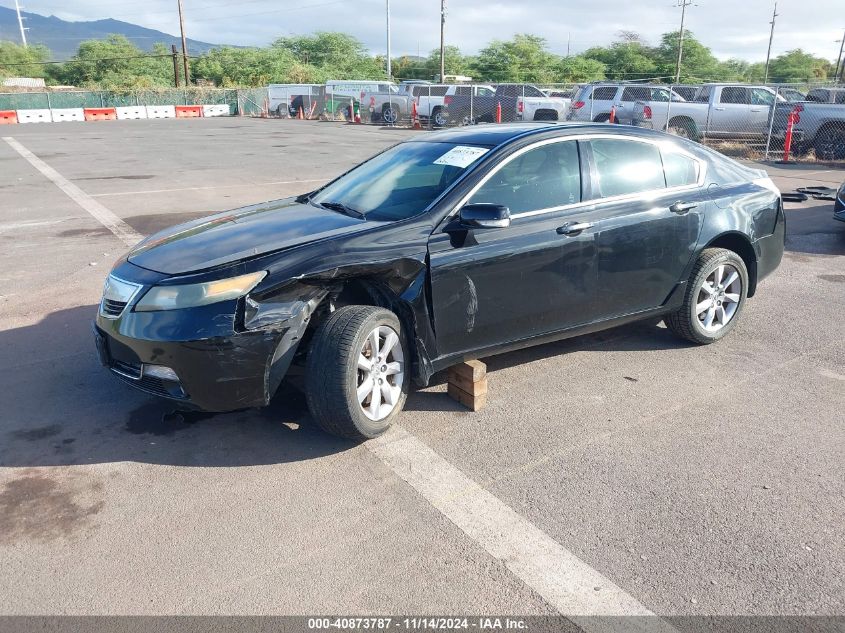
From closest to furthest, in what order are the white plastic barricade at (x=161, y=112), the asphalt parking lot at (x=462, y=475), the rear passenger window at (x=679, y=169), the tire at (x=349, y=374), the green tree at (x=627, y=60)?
1. the asphalt parking lot at (x=462, y=475)
2. the tire at (x=349, y=374)
3. the rear passenger window at (x=679, y=169)
4. the white plastic barricade at (x=161, y=112)
5. the green tree at (x=627, y=60)

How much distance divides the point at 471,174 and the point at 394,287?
0.90 meters

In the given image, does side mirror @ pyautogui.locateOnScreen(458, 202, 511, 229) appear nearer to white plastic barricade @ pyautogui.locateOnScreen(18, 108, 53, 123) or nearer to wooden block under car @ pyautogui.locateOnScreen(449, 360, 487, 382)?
wooden block under car @ pyautogui.locateOnScreen(449, 360, 487, 382)

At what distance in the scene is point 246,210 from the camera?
16.8ft

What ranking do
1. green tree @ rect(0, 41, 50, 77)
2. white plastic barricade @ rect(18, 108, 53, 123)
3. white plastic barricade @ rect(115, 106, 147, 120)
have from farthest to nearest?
1. green tree @ rect(0, 41, 50, 77)
2. white plastic barricade @ rect(115, 106, 147, 120)
3. white plastic barricade @ rect(18, 108, 53, 123)

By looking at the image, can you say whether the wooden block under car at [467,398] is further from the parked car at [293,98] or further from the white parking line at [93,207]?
the parked car at [293,98]

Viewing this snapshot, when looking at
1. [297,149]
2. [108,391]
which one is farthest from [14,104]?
[108,391]

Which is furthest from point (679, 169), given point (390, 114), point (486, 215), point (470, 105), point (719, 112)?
point (390, 114)

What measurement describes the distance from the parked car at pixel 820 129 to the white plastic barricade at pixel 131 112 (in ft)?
135

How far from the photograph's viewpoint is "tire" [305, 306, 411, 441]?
12.3ft

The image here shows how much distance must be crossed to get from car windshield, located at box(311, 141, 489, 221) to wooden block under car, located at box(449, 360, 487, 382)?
38.1 inches

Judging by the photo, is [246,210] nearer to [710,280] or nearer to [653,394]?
[653,394]

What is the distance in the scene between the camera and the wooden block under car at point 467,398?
14.5 feet

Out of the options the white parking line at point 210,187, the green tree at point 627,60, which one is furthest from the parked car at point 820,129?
the green tree at point 627,60

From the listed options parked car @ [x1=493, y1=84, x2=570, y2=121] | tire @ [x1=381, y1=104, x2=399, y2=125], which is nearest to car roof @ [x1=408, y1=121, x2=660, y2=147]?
parked car @ [x1=493, y1=84, x2=570, y2=121]
